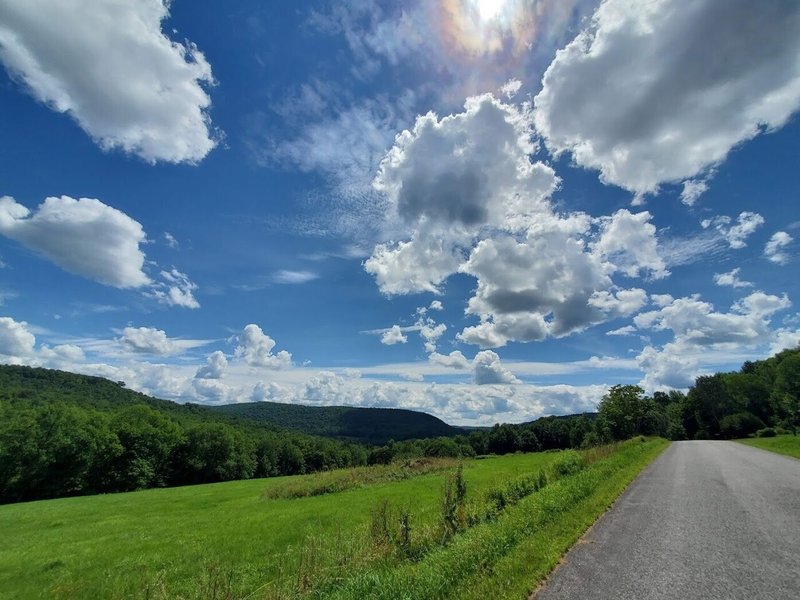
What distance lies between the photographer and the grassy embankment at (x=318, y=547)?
28.3 ft

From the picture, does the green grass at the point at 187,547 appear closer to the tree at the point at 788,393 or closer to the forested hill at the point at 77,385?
the tree at the point at 788,393

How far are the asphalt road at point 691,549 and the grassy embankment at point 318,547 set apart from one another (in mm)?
721

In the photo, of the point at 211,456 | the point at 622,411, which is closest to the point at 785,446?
the point at 622,411

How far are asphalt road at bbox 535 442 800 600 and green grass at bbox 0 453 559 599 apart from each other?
208 inches

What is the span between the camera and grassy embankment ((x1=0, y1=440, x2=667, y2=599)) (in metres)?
8.64

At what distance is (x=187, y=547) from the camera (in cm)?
1767

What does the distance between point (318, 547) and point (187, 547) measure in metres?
10.8

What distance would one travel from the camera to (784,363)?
87.0 m

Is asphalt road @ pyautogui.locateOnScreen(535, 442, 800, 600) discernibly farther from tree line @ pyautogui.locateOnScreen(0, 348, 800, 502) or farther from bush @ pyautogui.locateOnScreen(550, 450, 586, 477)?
tree line @ pyautogui.locateOnScreen(0, 348, 800, 502)

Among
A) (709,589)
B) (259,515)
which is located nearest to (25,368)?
(259,515)

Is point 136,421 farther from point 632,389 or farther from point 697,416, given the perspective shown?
point 697,416

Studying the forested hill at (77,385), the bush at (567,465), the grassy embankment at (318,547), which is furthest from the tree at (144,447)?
the forested hill at (77,385)

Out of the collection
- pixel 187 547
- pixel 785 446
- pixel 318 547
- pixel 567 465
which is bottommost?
Result: pixel 187 547

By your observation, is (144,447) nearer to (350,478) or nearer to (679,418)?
(350,478)
